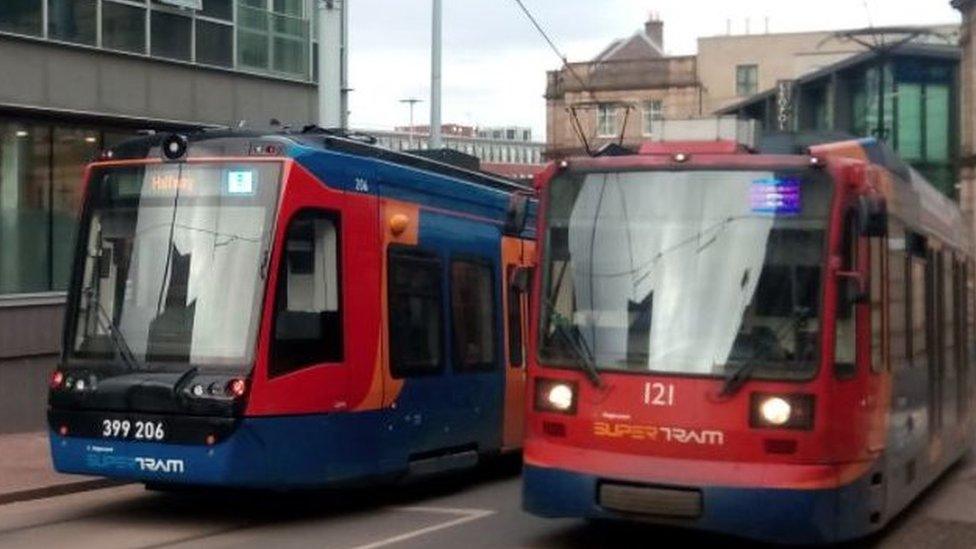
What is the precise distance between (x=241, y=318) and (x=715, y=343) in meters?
3.78

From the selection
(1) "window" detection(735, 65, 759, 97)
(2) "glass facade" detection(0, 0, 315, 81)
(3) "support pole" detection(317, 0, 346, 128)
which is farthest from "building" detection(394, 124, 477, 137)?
(3) "support pole" detection(317, 0, 346, 128)

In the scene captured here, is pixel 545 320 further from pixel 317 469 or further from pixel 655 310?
pixel 317 469

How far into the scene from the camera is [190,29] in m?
23.3

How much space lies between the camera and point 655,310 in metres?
9.91

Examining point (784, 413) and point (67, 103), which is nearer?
point (784, 413)

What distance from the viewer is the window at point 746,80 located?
9000cm

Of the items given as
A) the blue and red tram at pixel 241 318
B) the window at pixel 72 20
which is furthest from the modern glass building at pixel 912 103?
the blue and red tram at pixel 241 318

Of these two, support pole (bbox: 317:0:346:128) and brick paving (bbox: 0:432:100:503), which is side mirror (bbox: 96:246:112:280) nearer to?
brick paving (bbox: 0:432:100:503)

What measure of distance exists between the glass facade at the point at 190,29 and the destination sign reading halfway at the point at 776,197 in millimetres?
13345

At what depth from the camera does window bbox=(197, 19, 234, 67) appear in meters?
23.5

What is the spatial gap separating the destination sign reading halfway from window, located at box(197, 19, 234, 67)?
1512 centimetres

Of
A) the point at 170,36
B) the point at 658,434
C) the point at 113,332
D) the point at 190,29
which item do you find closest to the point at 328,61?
the point at 170,36

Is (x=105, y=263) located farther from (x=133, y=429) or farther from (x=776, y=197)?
(x=776, y=197)

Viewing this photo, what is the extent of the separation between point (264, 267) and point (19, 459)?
718 centimetres
